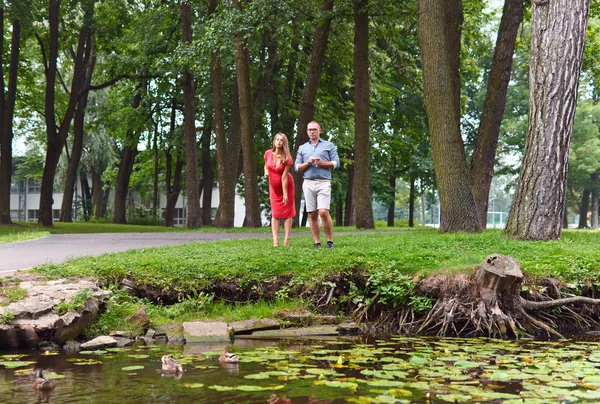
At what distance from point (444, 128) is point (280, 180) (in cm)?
436

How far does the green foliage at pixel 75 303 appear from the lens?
853cm

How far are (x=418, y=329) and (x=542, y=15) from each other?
694 centimetres

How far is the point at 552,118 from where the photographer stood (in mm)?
13109

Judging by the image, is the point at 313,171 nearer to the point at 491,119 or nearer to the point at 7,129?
the point at 491,119

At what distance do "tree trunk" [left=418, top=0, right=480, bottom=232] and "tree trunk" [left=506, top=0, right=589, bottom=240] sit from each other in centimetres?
241

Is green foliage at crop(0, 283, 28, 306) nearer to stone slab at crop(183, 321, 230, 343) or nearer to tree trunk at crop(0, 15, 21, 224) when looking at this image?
stone slab at crop(183, 321, 230, 343)

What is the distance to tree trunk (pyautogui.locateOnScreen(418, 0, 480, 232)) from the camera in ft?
51.3

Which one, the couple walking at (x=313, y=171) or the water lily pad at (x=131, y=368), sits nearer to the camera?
the water lily pad at (x=131, y=368)

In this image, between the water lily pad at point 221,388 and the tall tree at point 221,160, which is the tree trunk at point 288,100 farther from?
the water lily pad at point 221,388

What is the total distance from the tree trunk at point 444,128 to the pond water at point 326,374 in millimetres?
7294

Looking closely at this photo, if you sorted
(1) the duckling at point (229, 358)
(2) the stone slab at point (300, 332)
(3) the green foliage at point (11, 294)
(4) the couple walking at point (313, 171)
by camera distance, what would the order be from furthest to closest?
(4) the couple walking at point (313, 171)
(2) the stone slab at point (300, 332)
(3) the green foliage at point (11, 294)
(1) the duckling at point (229, 358)

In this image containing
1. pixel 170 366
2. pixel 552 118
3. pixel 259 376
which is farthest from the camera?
pixel 552 118

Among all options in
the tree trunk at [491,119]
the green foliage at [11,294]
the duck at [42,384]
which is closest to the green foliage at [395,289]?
the green foliage at [11,294]

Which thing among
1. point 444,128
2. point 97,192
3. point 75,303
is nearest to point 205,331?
point 75,303
